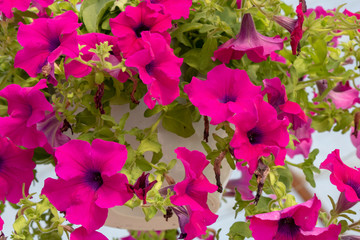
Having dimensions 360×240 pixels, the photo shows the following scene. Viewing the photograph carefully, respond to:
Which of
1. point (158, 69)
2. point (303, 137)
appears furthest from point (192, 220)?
point (303, 137)

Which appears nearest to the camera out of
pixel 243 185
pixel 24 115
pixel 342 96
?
pixel 24 115

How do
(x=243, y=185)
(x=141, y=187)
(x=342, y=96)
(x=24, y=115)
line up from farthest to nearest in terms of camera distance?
(x=243, y=185) → (x=342, y=96) → (x=24, y=115) → (x=141, y=187)

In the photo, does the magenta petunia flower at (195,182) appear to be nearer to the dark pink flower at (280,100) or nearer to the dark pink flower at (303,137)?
the dark pink flower at (280,100)

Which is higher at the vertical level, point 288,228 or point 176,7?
point 176,7

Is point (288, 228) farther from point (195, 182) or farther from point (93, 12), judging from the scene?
point (93, 12)

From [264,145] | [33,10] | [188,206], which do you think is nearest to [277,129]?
[264,145]

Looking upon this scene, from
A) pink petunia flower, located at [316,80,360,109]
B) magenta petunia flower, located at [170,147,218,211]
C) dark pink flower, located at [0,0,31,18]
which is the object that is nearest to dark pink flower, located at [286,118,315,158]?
pink petunia flower, located at [316,80,360,109]

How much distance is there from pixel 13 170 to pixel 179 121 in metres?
0.21

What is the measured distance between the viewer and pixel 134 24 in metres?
0.56

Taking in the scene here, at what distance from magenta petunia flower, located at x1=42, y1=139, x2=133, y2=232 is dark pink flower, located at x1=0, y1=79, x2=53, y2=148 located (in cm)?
7

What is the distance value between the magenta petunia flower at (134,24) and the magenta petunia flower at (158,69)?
0.03m

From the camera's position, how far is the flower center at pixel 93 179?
1.74 ft

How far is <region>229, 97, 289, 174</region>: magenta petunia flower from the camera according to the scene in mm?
514

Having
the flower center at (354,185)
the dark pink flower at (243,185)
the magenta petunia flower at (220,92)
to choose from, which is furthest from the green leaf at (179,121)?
the dark pink flower at (243,185)
